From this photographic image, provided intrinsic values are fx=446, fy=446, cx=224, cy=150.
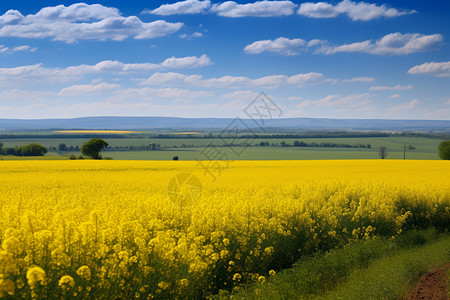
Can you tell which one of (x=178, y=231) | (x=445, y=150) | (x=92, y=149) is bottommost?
(x=445, y=150)

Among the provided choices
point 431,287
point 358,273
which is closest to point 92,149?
point 358,273

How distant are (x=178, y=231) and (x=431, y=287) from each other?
5696 mm

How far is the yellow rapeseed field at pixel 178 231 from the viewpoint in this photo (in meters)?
7.02

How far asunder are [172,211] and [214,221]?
1.44 m

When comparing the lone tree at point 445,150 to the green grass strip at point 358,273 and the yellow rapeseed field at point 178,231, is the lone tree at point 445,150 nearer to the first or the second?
the yellow rapeseed field at point 178,231

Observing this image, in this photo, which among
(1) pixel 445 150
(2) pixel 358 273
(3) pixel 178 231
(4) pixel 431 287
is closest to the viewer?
(4) pixel 431 287

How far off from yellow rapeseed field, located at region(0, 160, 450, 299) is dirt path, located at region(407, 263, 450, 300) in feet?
9.58

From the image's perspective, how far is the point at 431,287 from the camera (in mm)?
9234

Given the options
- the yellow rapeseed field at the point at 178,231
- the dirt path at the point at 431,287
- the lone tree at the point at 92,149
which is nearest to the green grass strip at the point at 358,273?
the dirt path at the point at 431,287

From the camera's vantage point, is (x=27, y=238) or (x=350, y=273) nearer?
(x=27, y=238)

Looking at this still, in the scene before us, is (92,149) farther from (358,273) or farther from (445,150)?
(358,273)

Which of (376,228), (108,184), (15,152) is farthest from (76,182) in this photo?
(15,152)

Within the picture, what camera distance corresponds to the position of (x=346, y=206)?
52.7 feet

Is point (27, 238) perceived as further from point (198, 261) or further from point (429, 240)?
point (429, 240)
